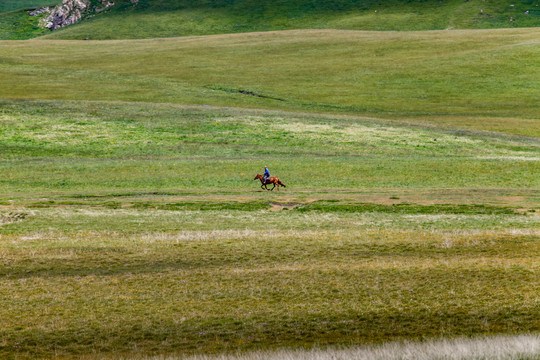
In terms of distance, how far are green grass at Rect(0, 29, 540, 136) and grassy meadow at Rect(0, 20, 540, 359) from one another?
2.55 feet

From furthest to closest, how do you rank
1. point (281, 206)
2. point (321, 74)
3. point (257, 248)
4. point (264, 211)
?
point (321, 74)
point (281, 206)
point (264, 211)
point (257, 248)

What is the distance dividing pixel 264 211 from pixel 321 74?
262ft

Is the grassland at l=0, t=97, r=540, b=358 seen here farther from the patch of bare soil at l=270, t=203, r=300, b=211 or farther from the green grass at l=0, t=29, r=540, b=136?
the green grass at l=0, t=29, r=540, b=136

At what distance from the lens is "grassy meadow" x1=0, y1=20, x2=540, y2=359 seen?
16.0 metres

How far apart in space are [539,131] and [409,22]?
136 metres

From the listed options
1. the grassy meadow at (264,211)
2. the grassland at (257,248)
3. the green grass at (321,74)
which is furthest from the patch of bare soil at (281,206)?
the green grass at (321,74)

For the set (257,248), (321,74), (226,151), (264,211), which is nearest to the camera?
(257,248)

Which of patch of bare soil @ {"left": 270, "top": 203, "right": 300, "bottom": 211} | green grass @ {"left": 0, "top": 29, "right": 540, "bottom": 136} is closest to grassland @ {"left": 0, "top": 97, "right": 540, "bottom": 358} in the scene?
patch of bare soil @ {"left": 270, "top": 203, "right": 300, "bottom": 211}

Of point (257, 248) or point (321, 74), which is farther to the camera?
point (321, 74)

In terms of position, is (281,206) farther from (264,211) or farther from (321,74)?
(321,74)

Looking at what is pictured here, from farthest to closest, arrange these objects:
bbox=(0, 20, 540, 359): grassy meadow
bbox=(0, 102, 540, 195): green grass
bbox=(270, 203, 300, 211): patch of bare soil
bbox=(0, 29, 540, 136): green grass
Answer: bbox=(0, 29, 540, 136): green grass
bbox=(0, 102, 540, 195): green grass
bbox=(270, 203, 300, 211): patch of bare soil
bbox=(0, 20, 540, 359): grassy meadow

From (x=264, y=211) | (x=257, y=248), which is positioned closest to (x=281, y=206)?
(x=264, y=211)

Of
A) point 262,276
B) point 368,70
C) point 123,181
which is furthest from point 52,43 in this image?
point 262,276

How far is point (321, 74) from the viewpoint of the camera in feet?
363
